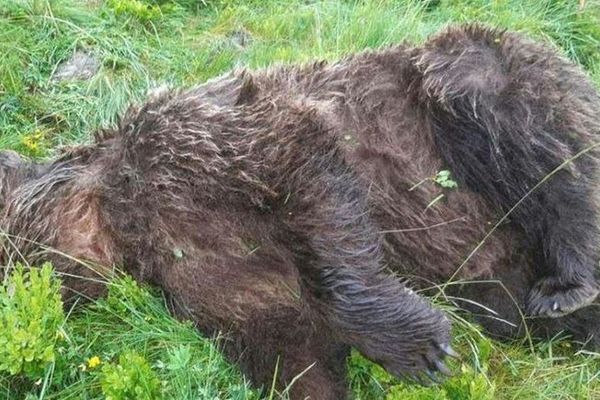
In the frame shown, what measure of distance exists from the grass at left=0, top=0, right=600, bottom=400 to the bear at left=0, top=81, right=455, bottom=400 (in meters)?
0.13

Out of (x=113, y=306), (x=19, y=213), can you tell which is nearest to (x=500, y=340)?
(x=113, y=306)

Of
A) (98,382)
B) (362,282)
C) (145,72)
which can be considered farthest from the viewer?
(145,72)

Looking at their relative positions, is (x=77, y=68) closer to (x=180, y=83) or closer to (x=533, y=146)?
(x=180, y=83)

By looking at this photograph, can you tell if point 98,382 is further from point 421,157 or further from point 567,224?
point 567,224

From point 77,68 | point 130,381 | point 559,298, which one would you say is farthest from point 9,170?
point 559,298

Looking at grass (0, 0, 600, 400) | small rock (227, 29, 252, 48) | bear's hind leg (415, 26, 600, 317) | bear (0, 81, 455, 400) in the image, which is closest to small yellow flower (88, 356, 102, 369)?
grass (0, 0, 600, 400)

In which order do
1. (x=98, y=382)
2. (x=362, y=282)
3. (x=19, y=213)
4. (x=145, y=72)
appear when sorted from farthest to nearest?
1. (x=145, y=72)
2. (x=19, y=213)
3. (x=362, y=282)
4. (x=98, y=382)

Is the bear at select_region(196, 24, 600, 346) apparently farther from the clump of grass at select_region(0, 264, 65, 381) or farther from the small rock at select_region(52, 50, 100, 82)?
the small rock at select_region(52, 50, 100, 82)

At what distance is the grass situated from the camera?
131 inches

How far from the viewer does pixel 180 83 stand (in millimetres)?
5609

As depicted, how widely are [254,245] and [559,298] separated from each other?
1.45m

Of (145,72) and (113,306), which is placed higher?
(113,306)

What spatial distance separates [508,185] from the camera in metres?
4.01

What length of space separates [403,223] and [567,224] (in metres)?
0.75
